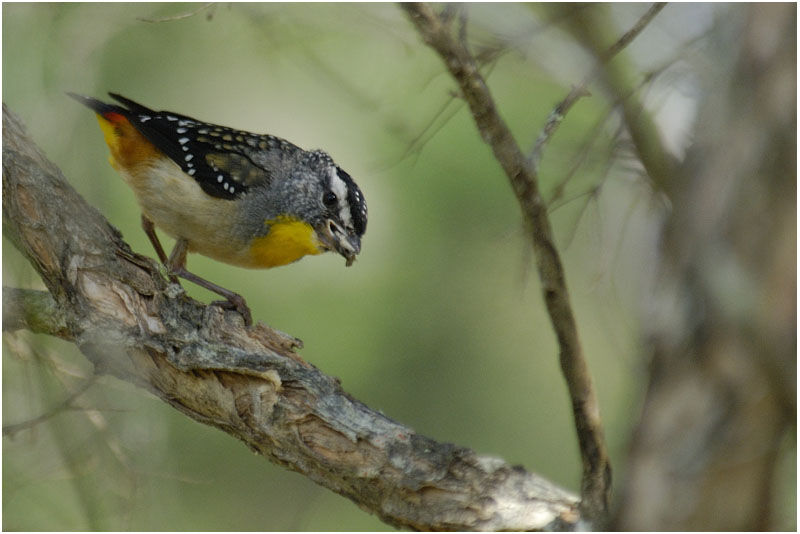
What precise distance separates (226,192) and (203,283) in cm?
60

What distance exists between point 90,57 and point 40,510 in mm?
2459

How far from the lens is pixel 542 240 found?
2992mm

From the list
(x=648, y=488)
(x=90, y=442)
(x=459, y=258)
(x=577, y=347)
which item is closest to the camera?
(x=648, y=488)

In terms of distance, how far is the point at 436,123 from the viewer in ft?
12.0

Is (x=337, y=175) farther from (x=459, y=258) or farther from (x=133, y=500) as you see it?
(x=459, y=258)

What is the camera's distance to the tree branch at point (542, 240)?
9.39 ft

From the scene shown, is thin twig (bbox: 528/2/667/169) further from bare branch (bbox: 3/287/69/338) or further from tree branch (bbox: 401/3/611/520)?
bare branch (bbox: 3/287/69/338)

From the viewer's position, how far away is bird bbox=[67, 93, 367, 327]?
14.9 ft

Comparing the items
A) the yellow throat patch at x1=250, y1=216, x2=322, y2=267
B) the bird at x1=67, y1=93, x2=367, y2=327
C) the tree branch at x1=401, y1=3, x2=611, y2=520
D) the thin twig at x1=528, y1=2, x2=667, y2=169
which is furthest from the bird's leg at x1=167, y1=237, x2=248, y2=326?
the thin twig at x1=528, y1=2, x2=667, y2=169

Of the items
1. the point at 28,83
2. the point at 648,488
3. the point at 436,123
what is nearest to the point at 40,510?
the point at 28,83

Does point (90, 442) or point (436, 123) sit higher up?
point (436, 123)

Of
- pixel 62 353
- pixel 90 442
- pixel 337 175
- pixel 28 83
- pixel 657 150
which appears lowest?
pixel 90 442

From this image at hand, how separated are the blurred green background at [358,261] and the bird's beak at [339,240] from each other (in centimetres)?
41

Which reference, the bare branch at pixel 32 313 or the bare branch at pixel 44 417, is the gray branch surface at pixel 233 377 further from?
the bare branch at pixel 44 417
